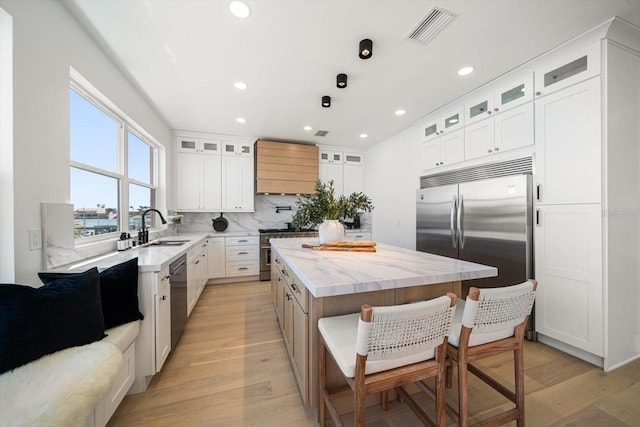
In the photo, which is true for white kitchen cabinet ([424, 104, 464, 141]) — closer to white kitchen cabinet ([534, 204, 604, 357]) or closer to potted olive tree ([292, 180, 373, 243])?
white kitchen cabinet ([534, 204, 604, 357])

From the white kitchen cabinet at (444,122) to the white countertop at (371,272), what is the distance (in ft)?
7.06

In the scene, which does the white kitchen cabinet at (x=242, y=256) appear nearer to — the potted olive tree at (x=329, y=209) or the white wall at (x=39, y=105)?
the potted olive tree at (x=329, y=209)

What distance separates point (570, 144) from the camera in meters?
1.97

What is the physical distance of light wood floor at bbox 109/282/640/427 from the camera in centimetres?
139

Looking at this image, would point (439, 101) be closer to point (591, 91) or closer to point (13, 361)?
point (591, 91)

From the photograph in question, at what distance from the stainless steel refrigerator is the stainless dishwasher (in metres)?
3.12

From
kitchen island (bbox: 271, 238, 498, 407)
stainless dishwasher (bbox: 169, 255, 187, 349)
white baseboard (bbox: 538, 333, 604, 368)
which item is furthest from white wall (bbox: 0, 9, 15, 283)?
white baseboard (bbox: 538, 333, 604, 368)

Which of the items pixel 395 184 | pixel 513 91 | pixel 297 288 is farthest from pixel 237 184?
pixel 513 91

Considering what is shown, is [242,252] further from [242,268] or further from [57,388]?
[57,388]

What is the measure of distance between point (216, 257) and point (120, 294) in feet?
8.70

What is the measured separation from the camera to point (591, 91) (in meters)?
1.85

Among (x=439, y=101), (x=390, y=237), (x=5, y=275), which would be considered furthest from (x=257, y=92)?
(x=390, y=237)

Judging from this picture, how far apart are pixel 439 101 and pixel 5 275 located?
409cm

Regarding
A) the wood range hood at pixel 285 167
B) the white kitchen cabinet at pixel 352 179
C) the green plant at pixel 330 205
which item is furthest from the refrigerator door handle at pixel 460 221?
the wood range hood at pixel 285 167
